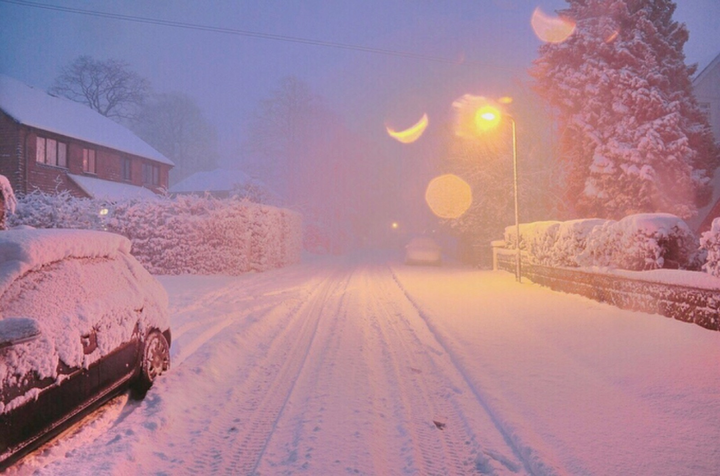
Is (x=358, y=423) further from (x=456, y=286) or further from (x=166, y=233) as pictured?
(x=166, y=233)

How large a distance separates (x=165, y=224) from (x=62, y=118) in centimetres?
1449

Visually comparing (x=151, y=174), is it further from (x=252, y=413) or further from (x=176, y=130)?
(x=252, y=413)

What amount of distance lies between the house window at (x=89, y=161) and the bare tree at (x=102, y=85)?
18.8m

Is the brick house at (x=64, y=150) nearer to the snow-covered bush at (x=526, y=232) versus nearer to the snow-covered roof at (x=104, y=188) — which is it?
the snow-covered roof at (x=104, y=188)

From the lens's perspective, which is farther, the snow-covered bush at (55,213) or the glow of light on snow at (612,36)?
the glow of light on snow at (612,36)

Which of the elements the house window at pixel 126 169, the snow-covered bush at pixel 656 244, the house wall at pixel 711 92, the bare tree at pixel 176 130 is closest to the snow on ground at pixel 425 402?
the snow-covered bush at pixel 656 244

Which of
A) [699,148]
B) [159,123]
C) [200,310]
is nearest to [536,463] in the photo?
[200,310]

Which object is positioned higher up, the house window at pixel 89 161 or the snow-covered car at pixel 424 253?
the house window at pixel 89 161

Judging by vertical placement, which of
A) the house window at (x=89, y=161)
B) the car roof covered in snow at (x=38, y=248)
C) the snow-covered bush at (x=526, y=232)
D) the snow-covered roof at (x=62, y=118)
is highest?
the snow-covered roof at (x=62, y=118)

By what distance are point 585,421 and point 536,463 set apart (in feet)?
3.67

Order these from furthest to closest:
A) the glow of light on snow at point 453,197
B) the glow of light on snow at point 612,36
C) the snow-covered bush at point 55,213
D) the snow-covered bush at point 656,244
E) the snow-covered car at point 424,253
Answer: the glow of light on snow at point 453,197, the snow-covered car at point 424,253, the glow of light on snow at point 612,36, the snow-covered bush at point 55,213, the snow-covered bush at point 656,244

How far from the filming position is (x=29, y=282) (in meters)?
3.36

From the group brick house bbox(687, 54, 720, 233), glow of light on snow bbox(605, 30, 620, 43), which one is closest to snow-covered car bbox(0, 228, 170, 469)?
glow of light on snow bbox(605, 30, 620, 43)

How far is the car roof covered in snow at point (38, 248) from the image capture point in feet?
10.8
